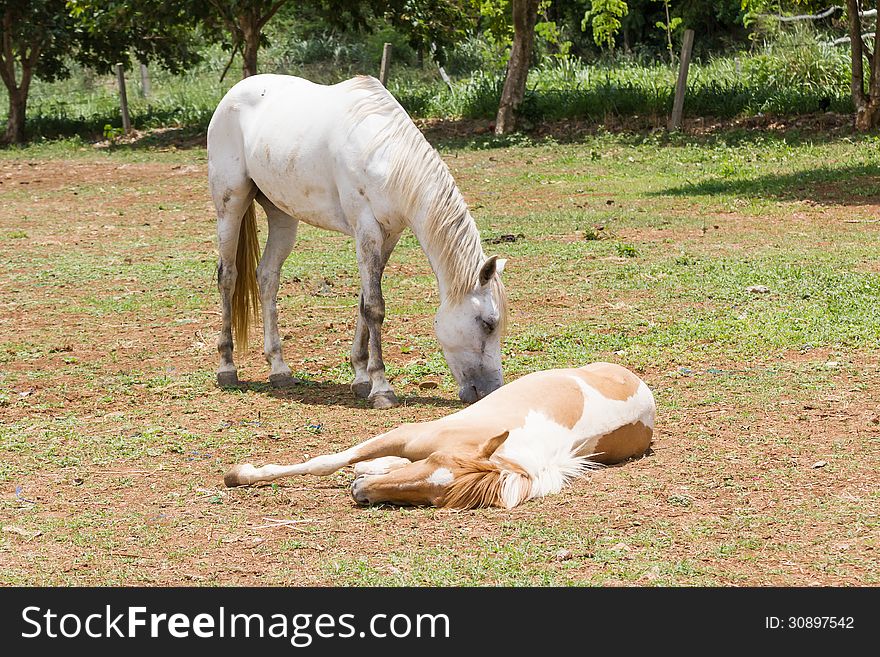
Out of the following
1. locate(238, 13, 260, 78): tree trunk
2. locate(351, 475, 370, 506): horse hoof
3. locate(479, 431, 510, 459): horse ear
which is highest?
locate(238, 13, 260, 78): tree trunk

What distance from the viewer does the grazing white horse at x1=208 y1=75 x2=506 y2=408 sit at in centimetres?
599

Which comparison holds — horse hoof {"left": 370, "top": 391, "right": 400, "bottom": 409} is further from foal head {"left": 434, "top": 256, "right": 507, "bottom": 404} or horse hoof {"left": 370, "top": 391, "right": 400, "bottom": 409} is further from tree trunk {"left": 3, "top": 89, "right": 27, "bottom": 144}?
tree trunk {"left": 3, "top": 89, "right": 27, "bottom": 144}

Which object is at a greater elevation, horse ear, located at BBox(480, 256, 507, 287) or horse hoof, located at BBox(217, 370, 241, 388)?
horse ear, located at BBox(480, 256, 507, 287)

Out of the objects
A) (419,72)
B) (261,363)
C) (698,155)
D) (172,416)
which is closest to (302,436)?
(172,416)

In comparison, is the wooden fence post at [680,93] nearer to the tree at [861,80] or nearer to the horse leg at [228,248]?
the tree at [861,80]

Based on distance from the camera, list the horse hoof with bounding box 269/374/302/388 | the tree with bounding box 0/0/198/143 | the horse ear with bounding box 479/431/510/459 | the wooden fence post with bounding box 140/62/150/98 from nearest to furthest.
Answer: the horse ear with bounding box 479/431/510/459, the horse hoof with bounding box 269/374/302/388, the tree with bounding box 0/0/198/143, the wooden fence post with bounding box 140/62/150/98

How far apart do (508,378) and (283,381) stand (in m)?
1.43

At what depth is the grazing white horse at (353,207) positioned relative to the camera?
19.7 feet

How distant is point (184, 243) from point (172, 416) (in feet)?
21.5

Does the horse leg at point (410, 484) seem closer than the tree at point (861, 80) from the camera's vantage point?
Yes

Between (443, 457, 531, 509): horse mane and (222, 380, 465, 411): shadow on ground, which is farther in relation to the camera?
(222, 380, 465, 411): shadow on ground

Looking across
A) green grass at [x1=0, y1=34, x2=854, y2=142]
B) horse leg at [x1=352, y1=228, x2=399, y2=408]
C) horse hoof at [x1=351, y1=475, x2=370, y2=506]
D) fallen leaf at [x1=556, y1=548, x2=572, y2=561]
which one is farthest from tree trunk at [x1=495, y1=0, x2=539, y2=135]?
fallen leaf at [x1=556, y1=548, x2=572, y2=561]

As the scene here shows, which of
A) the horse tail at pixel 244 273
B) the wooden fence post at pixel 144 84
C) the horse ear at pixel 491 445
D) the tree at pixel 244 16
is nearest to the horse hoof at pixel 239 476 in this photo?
the horse ear at pixel 491 445

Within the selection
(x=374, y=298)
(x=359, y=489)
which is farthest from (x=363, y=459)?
(x=374, y=298)
